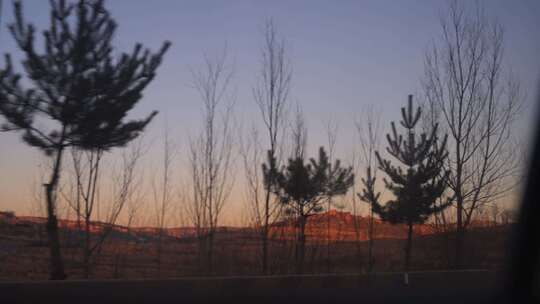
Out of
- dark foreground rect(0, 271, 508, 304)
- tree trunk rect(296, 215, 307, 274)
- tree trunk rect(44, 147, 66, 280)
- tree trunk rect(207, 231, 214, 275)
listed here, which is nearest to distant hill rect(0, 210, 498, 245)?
tree trunk rect(296, 215, 307, 274)

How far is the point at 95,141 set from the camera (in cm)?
1227

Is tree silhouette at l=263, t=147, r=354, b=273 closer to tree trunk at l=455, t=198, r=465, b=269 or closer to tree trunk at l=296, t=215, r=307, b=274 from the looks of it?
tree trunk at l=296, t=215, r=307, b=274

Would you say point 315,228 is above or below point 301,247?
above

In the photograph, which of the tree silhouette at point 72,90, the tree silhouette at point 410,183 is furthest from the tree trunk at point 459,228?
the tree silhouette at point 72,90

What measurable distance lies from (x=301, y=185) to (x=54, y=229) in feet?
37.4

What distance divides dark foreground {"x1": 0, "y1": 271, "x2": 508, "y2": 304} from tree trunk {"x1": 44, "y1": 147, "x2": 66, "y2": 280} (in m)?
3.21

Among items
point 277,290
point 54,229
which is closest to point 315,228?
point 277,290

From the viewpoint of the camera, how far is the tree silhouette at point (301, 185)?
20688 millimetres

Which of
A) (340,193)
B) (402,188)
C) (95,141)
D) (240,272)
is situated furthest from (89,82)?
(402,188)

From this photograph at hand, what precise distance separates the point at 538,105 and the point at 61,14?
9.52 metres

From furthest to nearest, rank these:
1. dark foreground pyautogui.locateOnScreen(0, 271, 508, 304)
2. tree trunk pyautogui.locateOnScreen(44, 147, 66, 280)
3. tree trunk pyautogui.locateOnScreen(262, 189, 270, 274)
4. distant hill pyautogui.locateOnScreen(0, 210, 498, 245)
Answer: distant hill pyautogui.locateOnScreen(0, 210, 498, 245) → tree trunk pyautogui.locateOnScreen(262, 189, 270, 274) → tree trunk pyautogui.locateOnScreen(44, 147, 66, 280) → dark foreground pyautogui.locateOnScreen(0, 271, 508, 304)

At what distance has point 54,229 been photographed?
39.1 ft

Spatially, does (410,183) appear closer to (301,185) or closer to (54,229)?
(301,185)

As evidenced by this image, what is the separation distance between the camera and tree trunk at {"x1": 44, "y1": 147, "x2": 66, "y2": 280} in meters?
11.7
